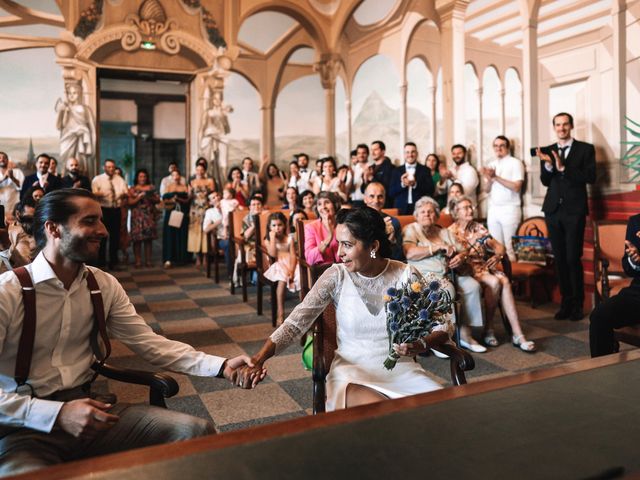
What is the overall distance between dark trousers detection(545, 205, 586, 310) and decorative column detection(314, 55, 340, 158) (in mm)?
6401

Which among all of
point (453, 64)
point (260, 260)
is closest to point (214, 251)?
point (260, 260)

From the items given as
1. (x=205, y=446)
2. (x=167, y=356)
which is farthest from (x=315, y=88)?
(x=205, y=446)

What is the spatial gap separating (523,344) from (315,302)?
2593 mm

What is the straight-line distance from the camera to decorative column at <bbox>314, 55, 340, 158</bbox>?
35.7 feet

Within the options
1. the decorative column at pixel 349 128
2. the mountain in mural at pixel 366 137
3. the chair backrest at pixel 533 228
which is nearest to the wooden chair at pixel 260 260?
the chair backrest at pixel 533 228

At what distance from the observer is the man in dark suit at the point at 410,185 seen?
6523mm

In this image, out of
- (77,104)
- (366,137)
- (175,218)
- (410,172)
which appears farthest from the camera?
(366,137)

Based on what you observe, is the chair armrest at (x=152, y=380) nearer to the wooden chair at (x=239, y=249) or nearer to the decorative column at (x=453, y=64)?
the wooden chair at (x=239, y=249)

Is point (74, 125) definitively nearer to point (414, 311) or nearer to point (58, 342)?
point (58, 342)

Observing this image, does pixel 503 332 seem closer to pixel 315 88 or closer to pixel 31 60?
pixel 315 88

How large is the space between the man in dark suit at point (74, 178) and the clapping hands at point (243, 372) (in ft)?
22.9

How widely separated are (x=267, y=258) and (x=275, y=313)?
2.11 feet

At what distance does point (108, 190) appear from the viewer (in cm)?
862

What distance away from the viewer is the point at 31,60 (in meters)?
9.36
